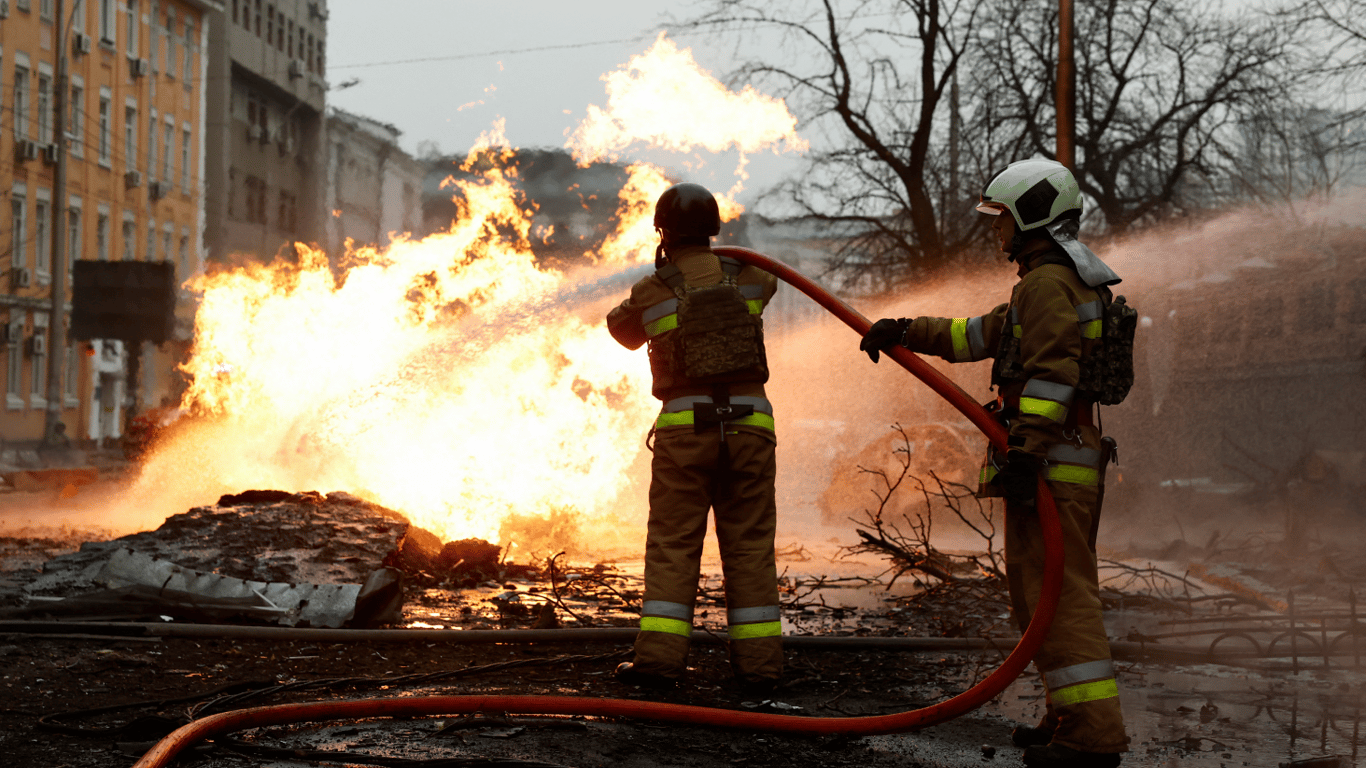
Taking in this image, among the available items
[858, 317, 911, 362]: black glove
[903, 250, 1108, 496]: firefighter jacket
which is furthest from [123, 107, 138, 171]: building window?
[903, 250, 1108, 496]: firefighter jacket

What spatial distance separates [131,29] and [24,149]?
7674 millimetres

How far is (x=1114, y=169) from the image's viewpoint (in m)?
18.1

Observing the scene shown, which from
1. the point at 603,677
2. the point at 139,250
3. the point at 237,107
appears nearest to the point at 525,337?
the point at 603,677

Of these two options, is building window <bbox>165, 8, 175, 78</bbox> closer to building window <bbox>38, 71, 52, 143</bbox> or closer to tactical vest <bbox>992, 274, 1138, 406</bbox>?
building window <bbox>38, 71, 52, 143</bbox>

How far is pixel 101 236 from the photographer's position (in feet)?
106

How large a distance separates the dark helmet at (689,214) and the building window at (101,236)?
31118 millimetres

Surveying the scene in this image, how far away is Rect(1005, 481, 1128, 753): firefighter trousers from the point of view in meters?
3.62

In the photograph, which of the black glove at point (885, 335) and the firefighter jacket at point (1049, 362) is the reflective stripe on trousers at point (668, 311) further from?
the firefighter jacket at point (1049, 362)

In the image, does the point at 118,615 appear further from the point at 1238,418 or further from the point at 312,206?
the point at 312,206

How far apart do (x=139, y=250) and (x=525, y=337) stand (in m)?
27.8

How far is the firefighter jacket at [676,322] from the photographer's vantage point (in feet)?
16.1

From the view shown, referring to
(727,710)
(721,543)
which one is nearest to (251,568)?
(721,543)

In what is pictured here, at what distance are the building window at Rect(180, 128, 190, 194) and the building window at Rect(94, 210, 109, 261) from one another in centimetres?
508

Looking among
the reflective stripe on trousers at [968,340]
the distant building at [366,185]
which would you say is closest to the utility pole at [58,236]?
the reflective stripe on trousers at [968,340]
